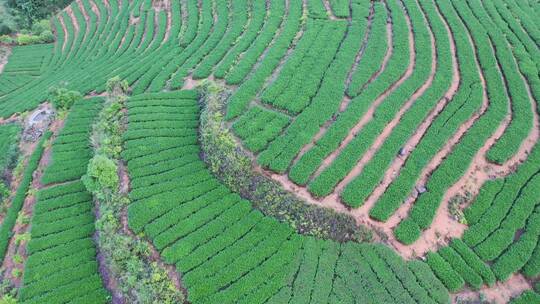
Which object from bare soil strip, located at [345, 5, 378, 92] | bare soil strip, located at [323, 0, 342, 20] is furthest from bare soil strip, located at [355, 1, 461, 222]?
bare soil strip, located at [323, 0, 342, 20]

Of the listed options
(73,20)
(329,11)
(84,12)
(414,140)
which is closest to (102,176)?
(414,140)

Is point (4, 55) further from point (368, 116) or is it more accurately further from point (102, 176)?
point (368, 116)

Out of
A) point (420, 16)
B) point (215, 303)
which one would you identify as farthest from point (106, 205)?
point (420, 16)

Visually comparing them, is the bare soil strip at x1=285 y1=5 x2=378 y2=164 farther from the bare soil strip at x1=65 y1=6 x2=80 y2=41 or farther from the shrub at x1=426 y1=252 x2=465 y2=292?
the bare soil strip at x1=65 y1=6 x2=80 y2=41

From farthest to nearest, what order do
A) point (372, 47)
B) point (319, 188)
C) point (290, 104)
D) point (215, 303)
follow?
point (372, 47)
point (290, 104)
point (319, 188)
point (215, 303)

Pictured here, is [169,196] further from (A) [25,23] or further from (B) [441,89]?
(A) [25,23]
